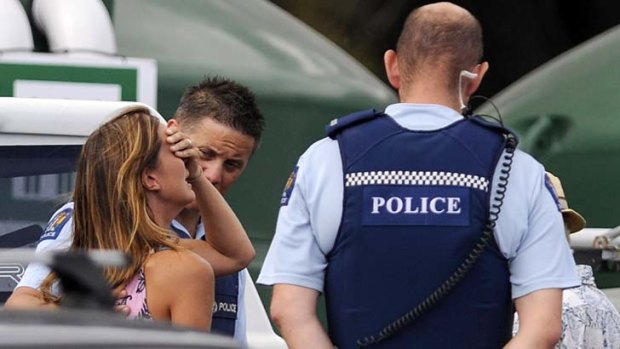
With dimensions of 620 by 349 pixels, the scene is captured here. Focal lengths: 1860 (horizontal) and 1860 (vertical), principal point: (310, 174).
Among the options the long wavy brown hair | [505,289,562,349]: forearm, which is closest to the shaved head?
[505,289,562,349]: forearm

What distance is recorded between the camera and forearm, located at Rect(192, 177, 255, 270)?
416 centimetres

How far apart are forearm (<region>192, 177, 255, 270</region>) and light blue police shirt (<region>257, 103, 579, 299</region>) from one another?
0.18 m

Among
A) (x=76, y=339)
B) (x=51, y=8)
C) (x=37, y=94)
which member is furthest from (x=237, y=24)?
(x=76, y=339)

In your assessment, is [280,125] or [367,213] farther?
[280,125]

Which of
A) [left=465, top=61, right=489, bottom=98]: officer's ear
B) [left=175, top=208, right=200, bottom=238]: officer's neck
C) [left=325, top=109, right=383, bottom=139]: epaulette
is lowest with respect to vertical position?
[left=175, top=208, right=200, bottom=238]: officer's neck

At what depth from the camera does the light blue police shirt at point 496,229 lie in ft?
13.0

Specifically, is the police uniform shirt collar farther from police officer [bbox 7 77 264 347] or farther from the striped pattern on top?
police officer [bbox 7 77 264 347]

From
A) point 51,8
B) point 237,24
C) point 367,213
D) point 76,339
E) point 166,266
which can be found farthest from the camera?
point 237,24

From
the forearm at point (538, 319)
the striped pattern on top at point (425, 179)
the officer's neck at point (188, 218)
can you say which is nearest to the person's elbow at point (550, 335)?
the forearm at point (538, 319)

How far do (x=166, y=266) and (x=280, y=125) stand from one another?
477 centimetres

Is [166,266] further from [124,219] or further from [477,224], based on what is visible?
[477,224]

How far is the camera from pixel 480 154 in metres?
3.99

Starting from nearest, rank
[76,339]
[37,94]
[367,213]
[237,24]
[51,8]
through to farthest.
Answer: [76,339] < [367,213] < [37,94] < [51,8] < [237,24]

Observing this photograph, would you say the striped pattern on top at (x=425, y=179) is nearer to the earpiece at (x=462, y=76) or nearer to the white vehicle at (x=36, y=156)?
the earpiece at (x=462, y=76)
